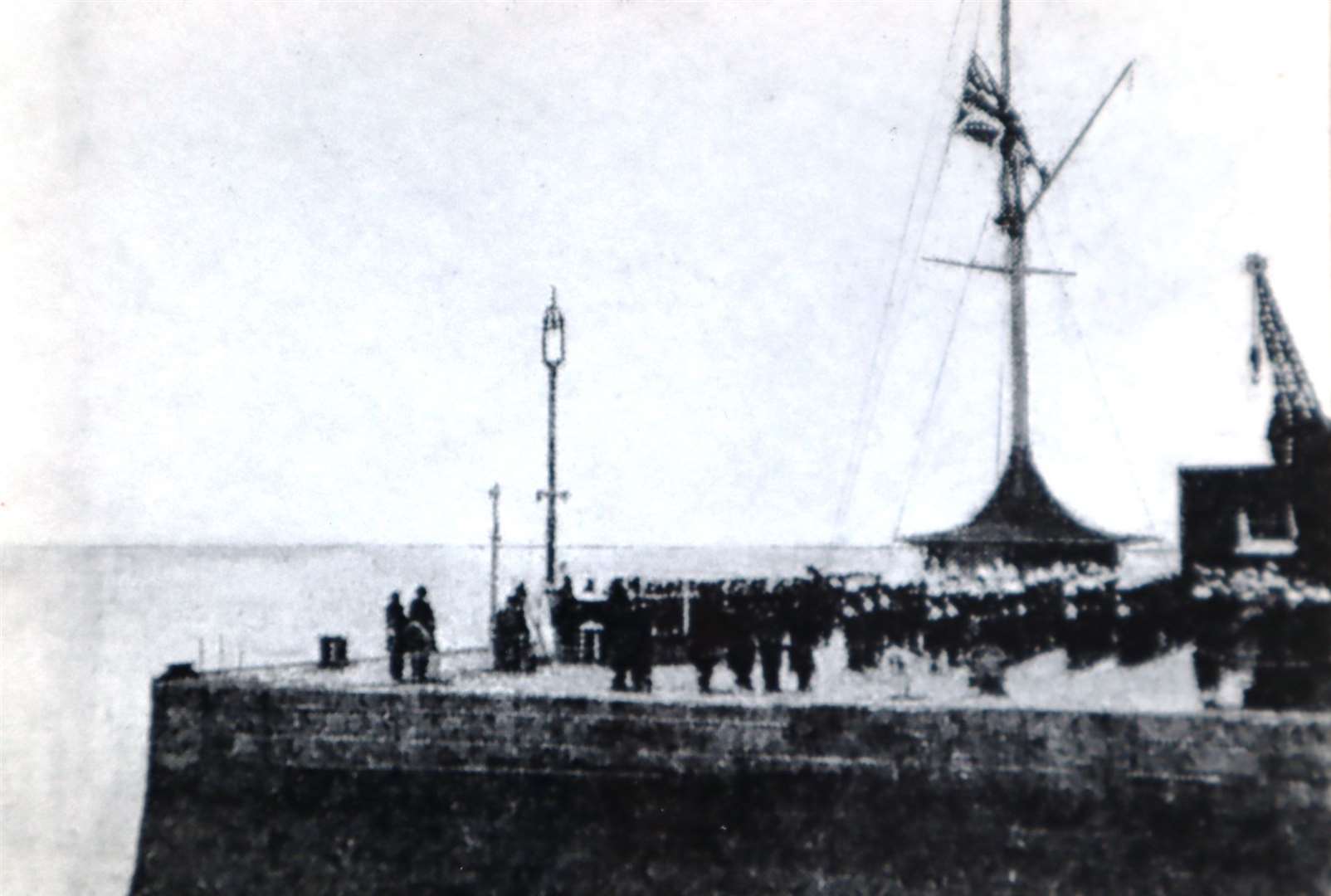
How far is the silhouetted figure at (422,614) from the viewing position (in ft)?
65.0

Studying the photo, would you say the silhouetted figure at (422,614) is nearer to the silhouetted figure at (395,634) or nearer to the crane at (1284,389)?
the silhouetted figure at (395,634)

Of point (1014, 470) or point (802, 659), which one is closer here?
point (802, 659)

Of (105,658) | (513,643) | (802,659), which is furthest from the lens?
(105,658)

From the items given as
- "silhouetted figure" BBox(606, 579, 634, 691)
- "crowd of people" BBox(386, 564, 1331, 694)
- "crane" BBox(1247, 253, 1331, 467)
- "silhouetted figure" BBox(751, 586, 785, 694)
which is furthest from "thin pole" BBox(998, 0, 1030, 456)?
"silhouetted figure" BBox(606, 579, 634, 691)

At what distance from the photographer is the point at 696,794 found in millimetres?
16219

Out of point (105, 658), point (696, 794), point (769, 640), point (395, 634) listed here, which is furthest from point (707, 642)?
point (105, 658)

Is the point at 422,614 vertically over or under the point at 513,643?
over

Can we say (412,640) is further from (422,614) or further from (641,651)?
(641,651)

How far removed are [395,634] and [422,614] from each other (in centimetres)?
50

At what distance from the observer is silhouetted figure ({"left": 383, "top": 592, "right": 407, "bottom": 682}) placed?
19594 millimetres

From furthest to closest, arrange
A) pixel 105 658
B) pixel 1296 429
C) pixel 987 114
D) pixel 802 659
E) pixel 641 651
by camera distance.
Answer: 1. pixel 105 658
2. pixel 987 114
3. pixel 641 651
4. pixel 802 659
5. pixel 1296 429

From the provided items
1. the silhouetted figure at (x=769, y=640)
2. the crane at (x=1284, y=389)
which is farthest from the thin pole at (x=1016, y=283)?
the silhouetted figure at (x=769, y=640)

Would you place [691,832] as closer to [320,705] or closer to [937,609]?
[937,609]

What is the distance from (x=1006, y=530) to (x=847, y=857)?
13.2 m
